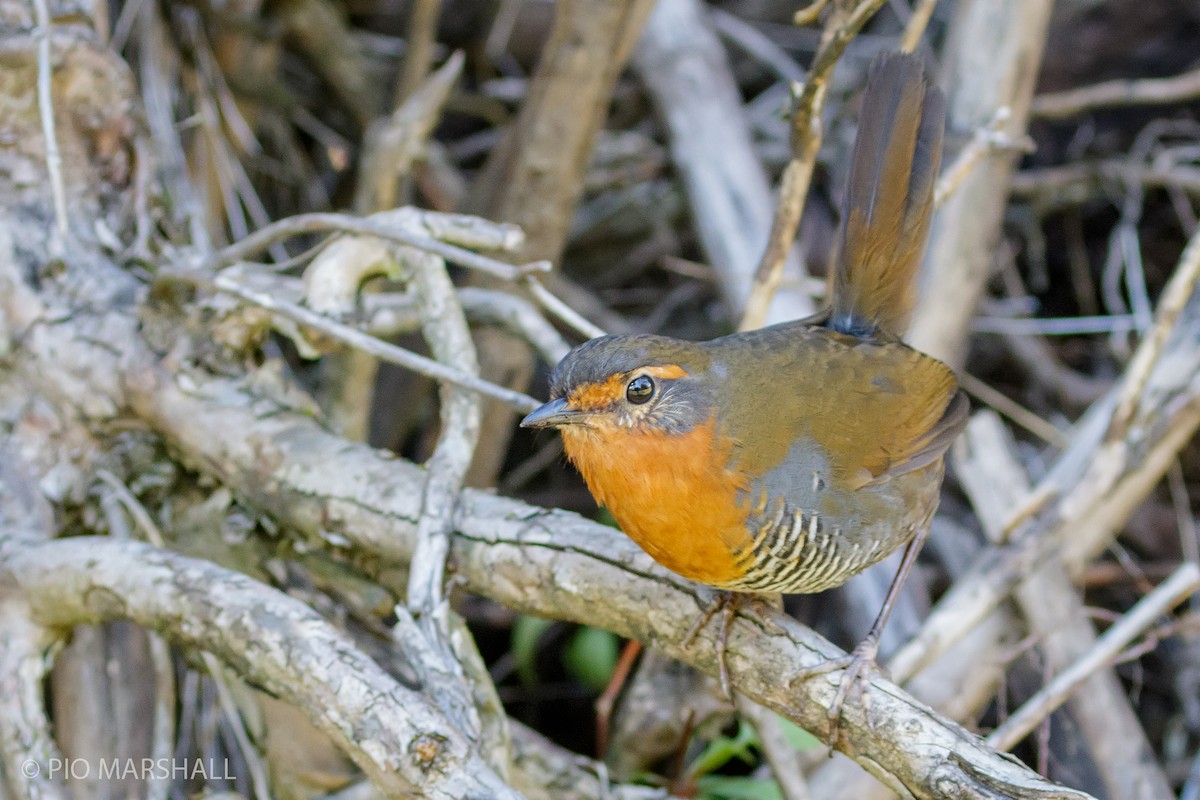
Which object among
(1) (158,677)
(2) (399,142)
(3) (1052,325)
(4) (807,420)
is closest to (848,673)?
(4) (807,420)

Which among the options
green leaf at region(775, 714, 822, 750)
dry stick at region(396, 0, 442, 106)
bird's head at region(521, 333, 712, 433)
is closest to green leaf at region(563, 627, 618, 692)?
green leaf at region(775, 714, 822, 750)

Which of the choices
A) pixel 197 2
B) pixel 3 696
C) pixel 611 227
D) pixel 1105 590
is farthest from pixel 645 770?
pixel 197 2

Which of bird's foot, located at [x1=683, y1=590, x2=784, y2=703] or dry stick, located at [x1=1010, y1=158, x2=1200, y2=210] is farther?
dry stick, located at [x1=1010, y1=158, x2=1200, y2=210]

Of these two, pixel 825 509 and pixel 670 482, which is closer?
pixel 670 482

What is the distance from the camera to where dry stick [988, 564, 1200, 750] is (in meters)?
2.79

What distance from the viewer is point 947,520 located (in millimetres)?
4125

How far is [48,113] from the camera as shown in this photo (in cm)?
277

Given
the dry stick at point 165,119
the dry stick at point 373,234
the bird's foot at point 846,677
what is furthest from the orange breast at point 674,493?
the dry stick at point 165,119

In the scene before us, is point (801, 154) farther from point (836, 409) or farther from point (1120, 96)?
point (1120, 96)

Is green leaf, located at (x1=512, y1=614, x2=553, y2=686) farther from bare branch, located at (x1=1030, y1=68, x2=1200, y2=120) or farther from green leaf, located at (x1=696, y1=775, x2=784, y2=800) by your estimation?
bare branch, located at (x1=1030, y1=68, x2=1200, y2=120)

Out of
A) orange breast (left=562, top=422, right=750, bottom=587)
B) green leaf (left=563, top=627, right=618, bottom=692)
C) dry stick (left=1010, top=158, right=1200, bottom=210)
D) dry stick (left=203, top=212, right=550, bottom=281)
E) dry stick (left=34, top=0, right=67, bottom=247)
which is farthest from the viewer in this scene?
dry stick (left=1010, top=158, right=1200, bottom=210)

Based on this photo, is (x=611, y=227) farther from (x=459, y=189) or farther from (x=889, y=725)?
(x=889, y=725)

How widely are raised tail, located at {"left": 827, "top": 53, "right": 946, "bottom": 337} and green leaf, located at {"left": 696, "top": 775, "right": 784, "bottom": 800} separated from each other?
50.0 inches

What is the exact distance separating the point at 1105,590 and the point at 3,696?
3.66m
